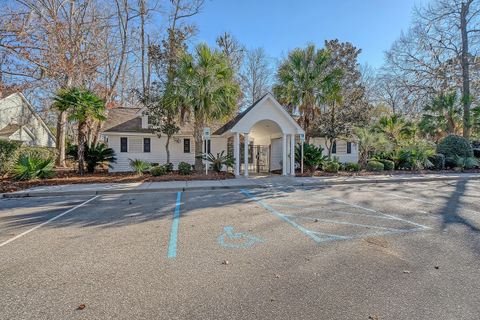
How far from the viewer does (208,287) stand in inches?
124

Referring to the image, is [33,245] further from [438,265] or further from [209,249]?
[438,265]

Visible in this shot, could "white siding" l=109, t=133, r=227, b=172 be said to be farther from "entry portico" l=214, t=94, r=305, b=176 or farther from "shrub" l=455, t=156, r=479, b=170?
"shrub" l=455, t=156, r=479, b=170

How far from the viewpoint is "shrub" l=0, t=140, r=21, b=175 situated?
531 inches

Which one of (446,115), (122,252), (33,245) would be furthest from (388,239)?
(446,115)

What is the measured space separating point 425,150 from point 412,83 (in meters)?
8.16

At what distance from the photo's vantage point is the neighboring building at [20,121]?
24.1 meters

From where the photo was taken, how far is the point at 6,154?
13672 mm

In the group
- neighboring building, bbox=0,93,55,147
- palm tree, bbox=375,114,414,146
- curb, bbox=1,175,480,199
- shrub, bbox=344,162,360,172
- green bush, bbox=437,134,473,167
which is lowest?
curb, bbox=1,175,480,199

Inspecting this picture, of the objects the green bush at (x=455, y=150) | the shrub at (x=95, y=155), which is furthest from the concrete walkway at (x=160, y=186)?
the shrub at (x=95, y=155)

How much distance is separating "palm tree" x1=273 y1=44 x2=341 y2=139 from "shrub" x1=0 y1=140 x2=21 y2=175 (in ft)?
51.8

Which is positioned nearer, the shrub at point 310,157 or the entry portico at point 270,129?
the entry portico at point 270,129

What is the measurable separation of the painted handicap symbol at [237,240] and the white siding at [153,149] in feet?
45.5

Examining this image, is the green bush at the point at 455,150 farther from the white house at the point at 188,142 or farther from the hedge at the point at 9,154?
A: the hedge at the point at 9,154

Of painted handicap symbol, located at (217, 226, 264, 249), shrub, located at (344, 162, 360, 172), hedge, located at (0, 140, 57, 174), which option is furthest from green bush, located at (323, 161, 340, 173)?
hedge, located at (0, 140, 57, 174)
